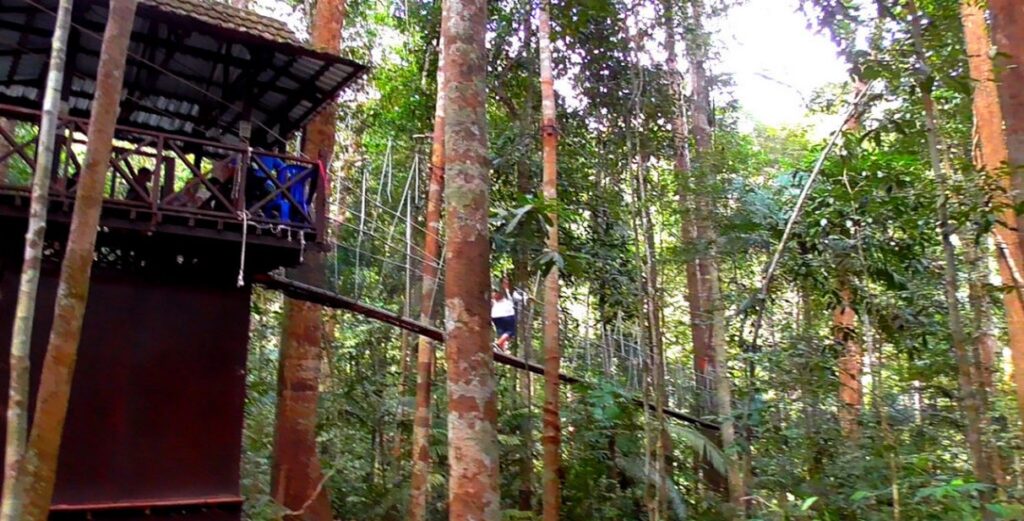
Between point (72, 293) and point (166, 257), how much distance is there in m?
2.46

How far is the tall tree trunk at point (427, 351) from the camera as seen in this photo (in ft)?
21.3

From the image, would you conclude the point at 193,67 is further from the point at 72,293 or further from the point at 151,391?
the point at 72,293

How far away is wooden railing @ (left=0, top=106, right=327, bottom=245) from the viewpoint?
5.09 m

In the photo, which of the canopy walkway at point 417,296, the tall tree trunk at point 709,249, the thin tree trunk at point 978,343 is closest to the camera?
the thin tree trunk at point 978,343

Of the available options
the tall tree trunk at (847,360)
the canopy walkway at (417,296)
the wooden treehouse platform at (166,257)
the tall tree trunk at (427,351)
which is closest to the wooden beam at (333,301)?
the wooden treehouse platform at (166,257)

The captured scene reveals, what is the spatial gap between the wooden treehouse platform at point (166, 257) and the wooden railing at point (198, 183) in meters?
0.01

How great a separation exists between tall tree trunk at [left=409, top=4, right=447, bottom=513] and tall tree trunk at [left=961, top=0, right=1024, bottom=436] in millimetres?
4103

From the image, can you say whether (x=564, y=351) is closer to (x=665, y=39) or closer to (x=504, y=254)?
(x=504, y=254)

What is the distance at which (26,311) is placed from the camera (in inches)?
141

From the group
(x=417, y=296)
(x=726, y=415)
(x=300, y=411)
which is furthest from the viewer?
(x=417, y=296)

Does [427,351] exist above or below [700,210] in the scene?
below

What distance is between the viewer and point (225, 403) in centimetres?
604

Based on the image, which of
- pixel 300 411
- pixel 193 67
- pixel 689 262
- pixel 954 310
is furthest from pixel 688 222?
pixel 193 67

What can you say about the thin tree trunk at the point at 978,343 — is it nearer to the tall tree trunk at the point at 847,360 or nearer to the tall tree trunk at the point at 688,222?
the tall tree trunk at the point at 847,360
